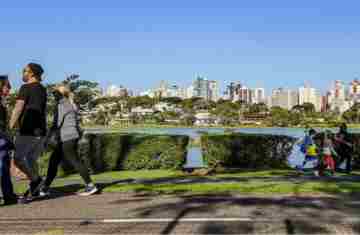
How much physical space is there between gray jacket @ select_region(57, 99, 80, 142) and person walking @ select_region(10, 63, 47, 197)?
1.17ft

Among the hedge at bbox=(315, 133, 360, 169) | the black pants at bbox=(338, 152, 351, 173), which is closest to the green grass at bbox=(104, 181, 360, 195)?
the black pants at bbox=(338, 152, 351, 173)

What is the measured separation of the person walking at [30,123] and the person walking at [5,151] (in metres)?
0.19

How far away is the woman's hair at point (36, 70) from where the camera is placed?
329 inches

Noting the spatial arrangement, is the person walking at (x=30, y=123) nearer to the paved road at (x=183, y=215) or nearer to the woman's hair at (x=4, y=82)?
the woman's hair at (x=4, y=82)

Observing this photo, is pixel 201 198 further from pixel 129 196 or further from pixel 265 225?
pixel 265 225

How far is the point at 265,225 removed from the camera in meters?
6.11

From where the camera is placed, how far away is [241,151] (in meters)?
16.4

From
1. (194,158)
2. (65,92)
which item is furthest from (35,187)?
(194,158)

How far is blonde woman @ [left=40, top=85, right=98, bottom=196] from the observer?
867cm

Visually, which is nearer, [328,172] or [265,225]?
[265,225]

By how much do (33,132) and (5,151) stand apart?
59cm

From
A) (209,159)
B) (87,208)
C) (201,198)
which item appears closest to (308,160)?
(209,159)

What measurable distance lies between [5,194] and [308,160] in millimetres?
10108

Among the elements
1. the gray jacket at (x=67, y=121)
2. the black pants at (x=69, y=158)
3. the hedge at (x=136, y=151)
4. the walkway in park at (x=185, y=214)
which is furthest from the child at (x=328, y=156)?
the gray jacket at (x=67, y=121)
